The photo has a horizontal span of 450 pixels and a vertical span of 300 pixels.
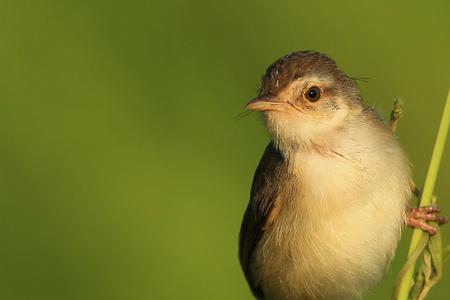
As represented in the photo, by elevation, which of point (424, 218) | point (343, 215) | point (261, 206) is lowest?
point (261, 206)

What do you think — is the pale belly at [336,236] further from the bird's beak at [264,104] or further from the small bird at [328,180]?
the bird's beak at [264,104]

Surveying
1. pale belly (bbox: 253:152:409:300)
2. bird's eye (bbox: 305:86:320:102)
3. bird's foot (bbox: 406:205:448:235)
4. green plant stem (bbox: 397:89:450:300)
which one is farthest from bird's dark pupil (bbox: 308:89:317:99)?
green plant stem (bbox: 397:89:450:300)

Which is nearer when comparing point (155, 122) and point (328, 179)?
point (328, 179)

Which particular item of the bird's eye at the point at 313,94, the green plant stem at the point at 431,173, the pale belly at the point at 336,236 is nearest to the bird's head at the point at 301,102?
the bird's eye at the point at 313,94

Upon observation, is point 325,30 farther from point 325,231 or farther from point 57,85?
point 325,231

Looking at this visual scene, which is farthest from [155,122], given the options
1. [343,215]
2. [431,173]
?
[431,173]

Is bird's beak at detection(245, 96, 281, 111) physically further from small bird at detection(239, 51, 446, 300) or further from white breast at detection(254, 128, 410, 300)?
white breast at detection(254, 128, 410, 300)

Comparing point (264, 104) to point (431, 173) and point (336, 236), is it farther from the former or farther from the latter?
point (431, 173)
